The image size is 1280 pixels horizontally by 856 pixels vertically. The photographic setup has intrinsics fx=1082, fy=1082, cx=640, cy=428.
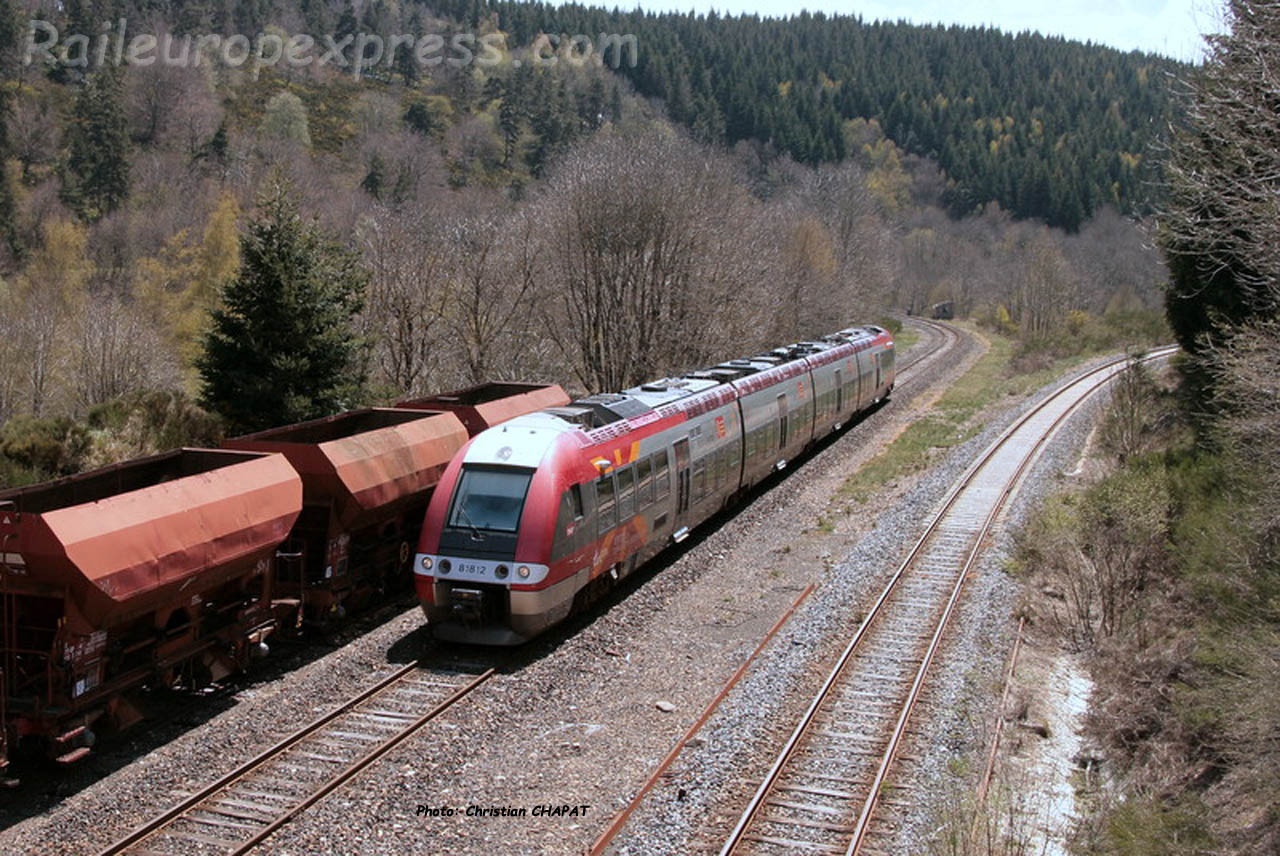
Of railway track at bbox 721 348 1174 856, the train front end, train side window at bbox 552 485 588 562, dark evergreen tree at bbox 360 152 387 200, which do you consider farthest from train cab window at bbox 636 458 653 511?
dark evergreen tree at bbox 360 152 387 200

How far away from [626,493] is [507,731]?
5.60 m

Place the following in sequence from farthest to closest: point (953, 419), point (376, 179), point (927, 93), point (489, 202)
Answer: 1. point (927, 93)
2. point (376, 179)
3. point (489, 202)
4. point (953, 419)

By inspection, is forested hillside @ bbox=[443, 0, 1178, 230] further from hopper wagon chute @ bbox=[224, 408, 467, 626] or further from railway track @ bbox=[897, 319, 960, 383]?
hopper wagon chute @ bbox=[224, 408, 467, 626]

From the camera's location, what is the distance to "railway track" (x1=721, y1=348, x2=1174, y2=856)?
35.5 ft

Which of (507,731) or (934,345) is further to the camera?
(934,345)

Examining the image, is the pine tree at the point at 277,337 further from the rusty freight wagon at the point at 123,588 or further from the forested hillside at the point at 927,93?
the forested hillside at the point at 927,93

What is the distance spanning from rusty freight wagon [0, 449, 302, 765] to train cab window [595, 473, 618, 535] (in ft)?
14.9

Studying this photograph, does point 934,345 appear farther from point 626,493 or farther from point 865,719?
point 865,719

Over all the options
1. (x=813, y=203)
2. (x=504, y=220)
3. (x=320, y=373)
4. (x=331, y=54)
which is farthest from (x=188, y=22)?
(x=320, y=373)

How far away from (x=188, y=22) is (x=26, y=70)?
28835 millimetres

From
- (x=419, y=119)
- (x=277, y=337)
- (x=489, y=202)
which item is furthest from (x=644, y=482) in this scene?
(x=419, y=119)

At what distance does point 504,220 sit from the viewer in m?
40.6

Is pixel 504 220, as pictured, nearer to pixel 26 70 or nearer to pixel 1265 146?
pixel 1265 146

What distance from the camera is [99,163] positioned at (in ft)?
239
